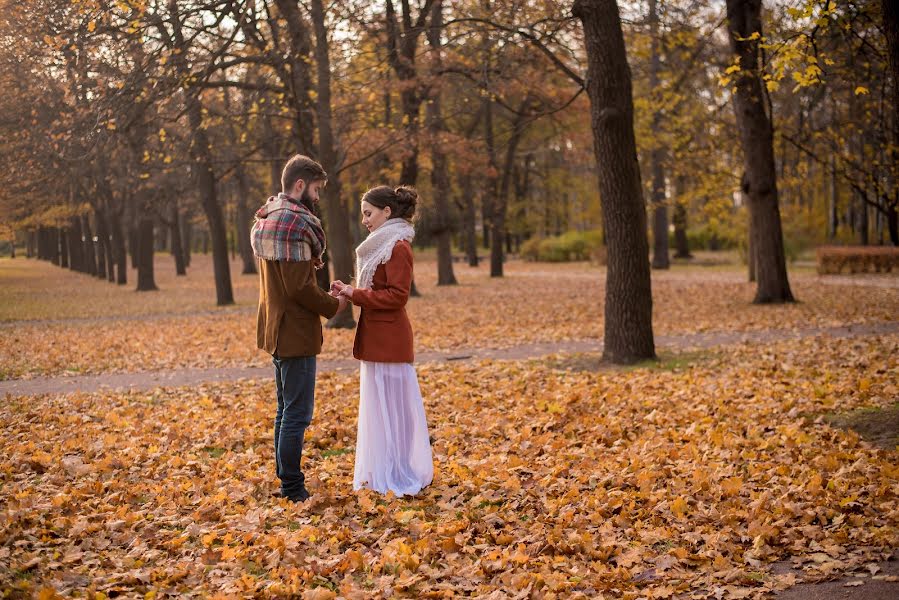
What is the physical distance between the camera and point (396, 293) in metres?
5.16

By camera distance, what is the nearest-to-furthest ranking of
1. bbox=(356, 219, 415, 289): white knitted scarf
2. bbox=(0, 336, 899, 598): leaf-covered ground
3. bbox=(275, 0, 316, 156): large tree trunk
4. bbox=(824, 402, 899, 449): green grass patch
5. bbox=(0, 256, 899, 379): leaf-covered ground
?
bbox=(0, 336, 899, 598): leaf-covered ground → bbox=(356, 219, 415, 289): white knitted scarf → bbox=(824, 402, 899, 449): green grass patch → bbox=(0, 256, 899, 379): leaf-covered ground → bbox=(275, 0, 316, 156): large tree trunk

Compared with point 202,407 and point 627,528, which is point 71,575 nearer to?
point 627,528

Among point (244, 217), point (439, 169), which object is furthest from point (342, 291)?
point (244, 217)

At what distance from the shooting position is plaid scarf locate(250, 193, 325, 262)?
15.8 ft

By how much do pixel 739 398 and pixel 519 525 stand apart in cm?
377

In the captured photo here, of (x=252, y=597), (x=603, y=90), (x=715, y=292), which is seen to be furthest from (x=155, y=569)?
(x=715, y=292)

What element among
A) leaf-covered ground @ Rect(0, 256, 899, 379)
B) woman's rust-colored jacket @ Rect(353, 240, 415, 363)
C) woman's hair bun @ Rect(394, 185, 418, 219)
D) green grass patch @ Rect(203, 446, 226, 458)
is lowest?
green grass patch @ Rect(203, 446, 226, 458)

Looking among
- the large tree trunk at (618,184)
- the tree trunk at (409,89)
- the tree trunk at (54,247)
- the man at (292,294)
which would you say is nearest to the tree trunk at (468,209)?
the tree trunk at (409,89)

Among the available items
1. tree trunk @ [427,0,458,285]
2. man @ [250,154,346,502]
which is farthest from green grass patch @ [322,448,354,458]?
tree trunk @ [427,0,458,285]

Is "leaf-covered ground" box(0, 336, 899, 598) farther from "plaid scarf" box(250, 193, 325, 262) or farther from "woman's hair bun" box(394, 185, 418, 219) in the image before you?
"woman's hair bun" box(394, 185, 418, 219)

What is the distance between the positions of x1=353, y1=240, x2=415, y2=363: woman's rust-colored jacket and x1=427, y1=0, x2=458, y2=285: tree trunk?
45.7 ft

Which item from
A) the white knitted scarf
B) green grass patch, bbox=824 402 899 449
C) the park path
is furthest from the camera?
the park path

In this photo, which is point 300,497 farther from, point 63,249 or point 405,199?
Answer: point 63,249

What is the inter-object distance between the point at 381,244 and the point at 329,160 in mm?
10349
